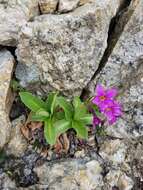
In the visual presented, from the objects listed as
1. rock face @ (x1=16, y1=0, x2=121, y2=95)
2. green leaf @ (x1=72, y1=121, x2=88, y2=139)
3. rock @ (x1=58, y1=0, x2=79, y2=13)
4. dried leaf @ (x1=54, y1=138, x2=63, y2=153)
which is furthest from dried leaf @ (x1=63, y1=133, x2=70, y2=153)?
rock @ (x1=58, y1=0, x2=79, y2=13)

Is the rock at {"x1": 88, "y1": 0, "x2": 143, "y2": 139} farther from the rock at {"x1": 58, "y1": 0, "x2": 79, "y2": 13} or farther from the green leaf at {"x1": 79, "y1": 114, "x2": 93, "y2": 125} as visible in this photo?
the rock at {"x1": 58, "y1": 0, "x2": 79, "y2": 13}

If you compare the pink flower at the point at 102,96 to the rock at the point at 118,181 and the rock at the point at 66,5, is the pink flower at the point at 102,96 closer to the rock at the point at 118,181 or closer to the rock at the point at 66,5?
the rock at the point at 118,181

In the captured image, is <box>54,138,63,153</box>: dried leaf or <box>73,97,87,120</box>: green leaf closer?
<box>73,97,87,120</box>: green leaf

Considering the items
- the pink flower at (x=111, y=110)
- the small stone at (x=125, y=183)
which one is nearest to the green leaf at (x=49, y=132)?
the pink flower at (x=111, y=110)

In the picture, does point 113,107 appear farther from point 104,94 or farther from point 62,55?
point 62,55

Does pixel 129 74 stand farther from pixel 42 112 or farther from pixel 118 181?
pixel 118 181

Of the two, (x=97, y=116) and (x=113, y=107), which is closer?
(x=113, y=107)

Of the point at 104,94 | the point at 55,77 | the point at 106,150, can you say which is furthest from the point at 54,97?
the point at 106,150
